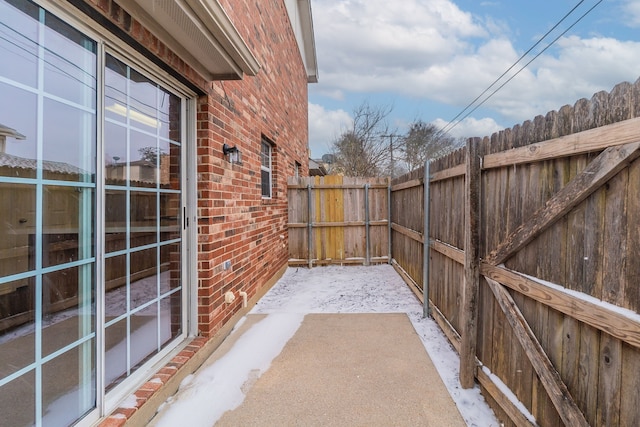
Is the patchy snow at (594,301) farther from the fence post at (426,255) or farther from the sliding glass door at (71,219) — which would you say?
the sliding glass door at (71,219)

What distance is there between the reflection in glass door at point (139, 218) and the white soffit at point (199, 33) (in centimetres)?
33

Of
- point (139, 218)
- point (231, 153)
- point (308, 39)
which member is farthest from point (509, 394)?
point (308, 39)

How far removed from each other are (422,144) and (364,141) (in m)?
4.63

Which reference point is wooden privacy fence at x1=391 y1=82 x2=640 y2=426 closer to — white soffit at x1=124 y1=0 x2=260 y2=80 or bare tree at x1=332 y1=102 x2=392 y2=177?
white soffit at x1=124 y1=0 x2=260 y2=80

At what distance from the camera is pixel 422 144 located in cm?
2047

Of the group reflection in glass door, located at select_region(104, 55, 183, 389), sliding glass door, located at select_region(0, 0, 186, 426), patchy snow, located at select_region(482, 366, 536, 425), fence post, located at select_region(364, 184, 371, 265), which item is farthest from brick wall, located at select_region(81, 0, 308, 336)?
patchy snow, located at select_region(482, 366, 536, 425)

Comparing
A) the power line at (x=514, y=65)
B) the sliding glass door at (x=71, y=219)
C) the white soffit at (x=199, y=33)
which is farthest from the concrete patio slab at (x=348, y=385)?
the power line at (x=514, y=65)

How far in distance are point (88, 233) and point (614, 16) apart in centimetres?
1277

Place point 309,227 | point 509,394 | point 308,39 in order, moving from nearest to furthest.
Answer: point 509,394 < point 309,227 < point 308,39

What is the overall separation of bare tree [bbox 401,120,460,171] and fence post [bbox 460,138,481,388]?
692 inches

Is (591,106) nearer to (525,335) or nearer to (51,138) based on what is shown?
(525,335)

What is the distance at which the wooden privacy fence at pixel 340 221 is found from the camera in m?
7.29

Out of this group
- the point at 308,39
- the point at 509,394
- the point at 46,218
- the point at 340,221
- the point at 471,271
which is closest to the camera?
the point at 46,218

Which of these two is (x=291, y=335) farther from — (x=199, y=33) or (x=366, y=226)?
(x=366, y=226)
